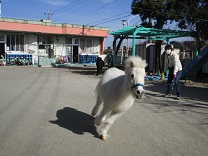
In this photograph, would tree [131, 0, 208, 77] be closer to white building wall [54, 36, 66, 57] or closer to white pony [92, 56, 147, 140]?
white pony [92, 56, 147, 140]

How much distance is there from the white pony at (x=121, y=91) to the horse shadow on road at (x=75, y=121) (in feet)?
1.50

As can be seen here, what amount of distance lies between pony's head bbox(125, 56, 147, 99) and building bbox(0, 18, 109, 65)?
Answer: 26.2 meters

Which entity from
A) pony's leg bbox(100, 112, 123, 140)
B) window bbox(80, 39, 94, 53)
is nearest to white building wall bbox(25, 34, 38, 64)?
window bbox(80, 39, 94, 53)

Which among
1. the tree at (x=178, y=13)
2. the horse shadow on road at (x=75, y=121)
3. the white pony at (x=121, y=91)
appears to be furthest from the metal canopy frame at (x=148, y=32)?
the white pony at (x=121, y=91)

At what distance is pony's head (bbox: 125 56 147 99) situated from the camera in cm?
416

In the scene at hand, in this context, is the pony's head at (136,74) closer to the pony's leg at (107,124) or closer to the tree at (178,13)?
the pony's leg at (107,124)

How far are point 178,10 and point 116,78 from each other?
44.6 ft

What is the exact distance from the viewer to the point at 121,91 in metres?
4.76

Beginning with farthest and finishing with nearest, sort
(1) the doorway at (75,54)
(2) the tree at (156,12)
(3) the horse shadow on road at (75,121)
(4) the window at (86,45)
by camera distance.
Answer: (4) the window at (86,45) < (1) the doorway at (75,54) < (2) the tree at (156,12) < (3) the horse shadow on road at (75,121)

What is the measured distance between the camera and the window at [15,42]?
30.6 m

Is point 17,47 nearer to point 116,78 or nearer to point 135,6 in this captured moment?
point 135,6

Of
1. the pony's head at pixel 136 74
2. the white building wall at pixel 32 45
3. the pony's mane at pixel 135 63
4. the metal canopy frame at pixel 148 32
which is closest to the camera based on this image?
the pony's head at pixel 136 74

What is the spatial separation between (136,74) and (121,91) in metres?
0.64

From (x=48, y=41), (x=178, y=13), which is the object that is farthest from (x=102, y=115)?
(x=48, y=41)
